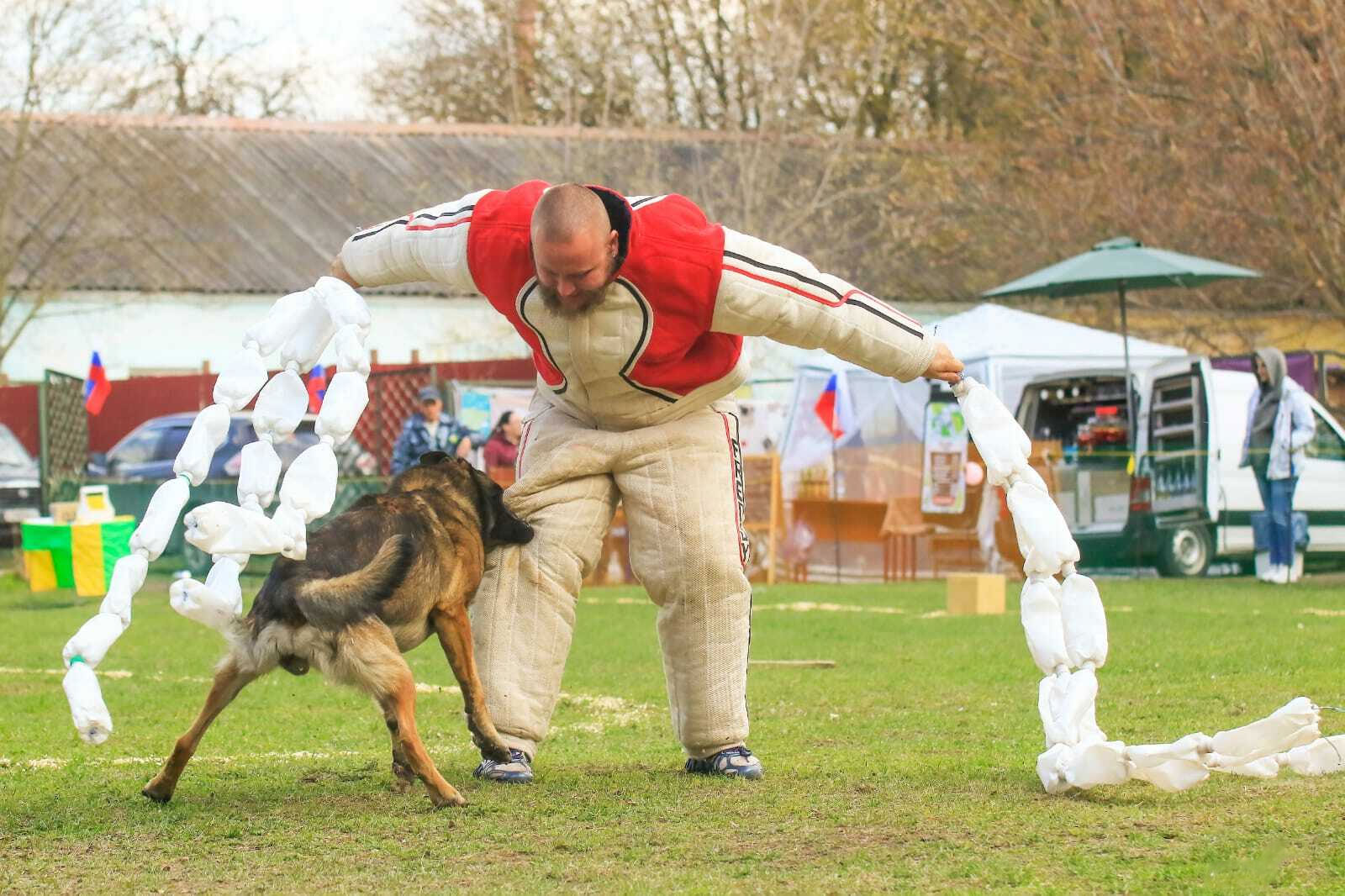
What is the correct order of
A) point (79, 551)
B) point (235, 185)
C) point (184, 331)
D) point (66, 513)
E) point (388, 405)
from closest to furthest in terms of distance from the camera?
point (79, 551), point (66, 513), point (388, 405), point (184, 331), point (235, 185)

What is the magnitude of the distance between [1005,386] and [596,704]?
1202 cm

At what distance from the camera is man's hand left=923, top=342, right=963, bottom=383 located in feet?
18.7

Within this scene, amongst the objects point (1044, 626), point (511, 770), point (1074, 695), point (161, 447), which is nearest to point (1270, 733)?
point (1074, 695)

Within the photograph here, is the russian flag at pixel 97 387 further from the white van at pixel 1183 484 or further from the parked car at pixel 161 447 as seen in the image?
the white van at pixel 1183 484

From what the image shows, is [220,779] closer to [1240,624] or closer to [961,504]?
[1240,624]

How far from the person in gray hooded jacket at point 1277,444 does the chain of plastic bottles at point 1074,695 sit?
10.9m

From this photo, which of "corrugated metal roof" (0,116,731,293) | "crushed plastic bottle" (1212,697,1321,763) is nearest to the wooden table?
"corrugated metal roof" (0,116,731,293)

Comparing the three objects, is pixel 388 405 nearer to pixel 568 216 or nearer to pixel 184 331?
pixel 184 331

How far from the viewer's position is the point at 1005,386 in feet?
64.1

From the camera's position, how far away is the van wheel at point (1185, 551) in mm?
17641

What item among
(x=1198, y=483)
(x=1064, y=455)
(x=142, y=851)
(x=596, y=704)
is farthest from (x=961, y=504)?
(x=142, y=851)

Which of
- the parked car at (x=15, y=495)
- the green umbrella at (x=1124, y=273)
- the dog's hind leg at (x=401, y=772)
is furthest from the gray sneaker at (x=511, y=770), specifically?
the parked car at (x=15, y=495)

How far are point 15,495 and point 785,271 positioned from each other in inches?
731

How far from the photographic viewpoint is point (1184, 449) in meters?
18.0
